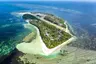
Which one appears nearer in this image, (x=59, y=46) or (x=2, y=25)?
(x=59, y=46)

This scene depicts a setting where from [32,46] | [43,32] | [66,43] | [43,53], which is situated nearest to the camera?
[43,53]

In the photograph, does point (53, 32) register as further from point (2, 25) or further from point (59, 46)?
point (2, 25)

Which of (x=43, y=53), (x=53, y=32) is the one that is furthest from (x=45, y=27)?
(x=43, y=53)

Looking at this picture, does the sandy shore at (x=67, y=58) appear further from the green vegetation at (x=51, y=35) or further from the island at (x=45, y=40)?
the green vegetation at (x=51, y=35)

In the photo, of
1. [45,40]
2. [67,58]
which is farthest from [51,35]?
[67,58]

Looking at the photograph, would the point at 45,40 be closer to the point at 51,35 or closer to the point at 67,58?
the point at 51,35

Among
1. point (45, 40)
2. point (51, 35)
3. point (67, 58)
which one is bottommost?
point (67, 58)

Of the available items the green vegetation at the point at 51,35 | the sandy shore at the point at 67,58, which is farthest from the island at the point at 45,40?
the sandy shore at the point at 67,58

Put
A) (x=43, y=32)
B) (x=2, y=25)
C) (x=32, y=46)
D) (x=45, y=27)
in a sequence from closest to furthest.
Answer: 1. (x=32, y=46)
2. (x=43, y=32)
3. (x=45, y=27)
4. (x=2, y=25)
